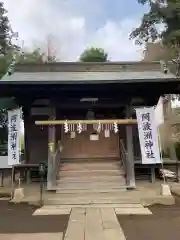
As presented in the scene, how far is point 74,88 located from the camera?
37.6 ft

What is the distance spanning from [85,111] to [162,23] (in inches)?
390

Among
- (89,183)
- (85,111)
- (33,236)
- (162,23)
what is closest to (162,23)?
(162,23)

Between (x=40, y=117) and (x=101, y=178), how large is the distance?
4.21 meters

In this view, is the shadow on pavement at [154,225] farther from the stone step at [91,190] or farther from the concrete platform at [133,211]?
the stone step at [91,190]

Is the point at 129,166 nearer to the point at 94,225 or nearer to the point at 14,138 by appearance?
the point at 14,138

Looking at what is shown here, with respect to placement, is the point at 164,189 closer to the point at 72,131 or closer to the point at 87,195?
the point at 87,195

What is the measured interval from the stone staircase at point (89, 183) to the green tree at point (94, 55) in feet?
67.0

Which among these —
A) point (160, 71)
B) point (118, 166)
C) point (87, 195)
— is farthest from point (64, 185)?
point (160, 71)

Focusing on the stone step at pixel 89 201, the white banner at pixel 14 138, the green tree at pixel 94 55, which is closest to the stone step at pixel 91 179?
the stone step at pixel 89 201

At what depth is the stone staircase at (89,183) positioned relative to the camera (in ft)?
32.7

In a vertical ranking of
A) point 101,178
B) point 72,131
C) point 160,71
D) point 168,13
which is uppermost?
point 168,13

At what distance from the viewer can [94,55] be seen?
31.8 m

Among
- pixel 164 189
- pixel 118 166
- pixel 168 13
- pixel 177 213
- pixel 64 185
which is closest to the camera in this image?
pixel 177 213

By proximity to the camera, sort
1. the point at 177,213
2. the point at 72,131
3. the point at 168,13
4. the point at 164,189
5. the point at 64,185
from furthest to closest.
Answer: the point at 168,13, the point at 72,131, the point at 64,185, the point at 164,189, the point at 177,213
